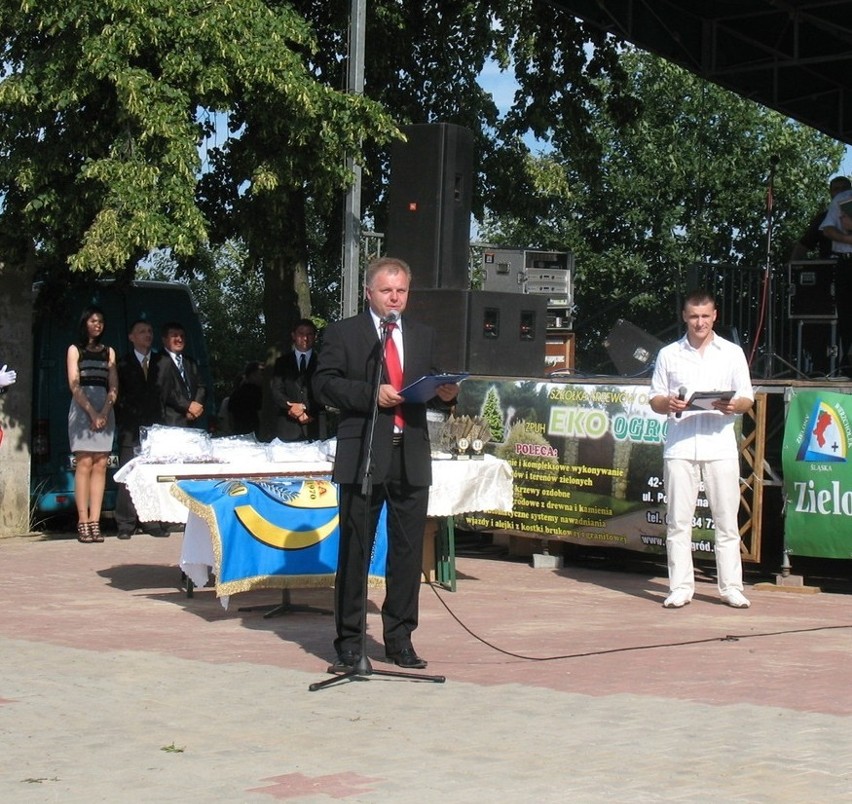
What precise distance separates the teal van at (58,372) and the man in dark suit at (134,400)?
0.83m

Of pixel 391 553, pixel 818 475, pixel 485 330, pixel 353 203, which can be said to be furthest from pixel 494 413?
pixel 391 553

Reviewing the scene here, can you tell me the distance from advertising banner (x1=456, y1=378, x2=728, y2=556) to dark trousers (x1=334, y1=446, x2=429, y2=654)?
4.83 metres

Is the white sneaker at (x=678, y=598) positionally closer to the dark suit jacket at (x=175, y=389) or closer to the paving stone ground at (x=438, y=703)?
the paving stone ground at (x=438, y=703)

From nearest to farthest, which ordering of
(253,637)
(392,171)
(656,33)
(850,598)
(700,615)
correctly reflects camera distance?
(253,637), (700,615), (850,598), (392,171), (656,33)

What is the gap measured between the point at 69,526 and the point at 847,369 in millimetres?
8537

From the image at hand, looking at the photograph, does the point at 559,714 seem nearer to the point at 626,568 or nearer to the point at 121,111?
the point at 626,568

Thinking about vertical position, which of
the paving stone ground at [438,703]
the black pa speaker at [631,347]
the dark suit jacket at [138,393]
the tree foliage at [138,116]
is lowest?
the paving stone ground at [438,703]

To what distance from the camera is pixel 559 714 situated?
22.4 feet

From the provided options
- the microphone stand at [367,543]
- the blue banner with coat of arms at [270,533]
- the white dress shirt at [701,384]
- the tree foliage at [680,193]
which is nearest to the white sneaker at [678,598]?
the white dress shirt at [701,384]

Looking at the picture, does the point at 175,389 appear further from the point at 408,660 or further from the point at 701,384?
the point at 408,660

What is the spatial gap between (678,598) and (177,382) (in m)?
5.79

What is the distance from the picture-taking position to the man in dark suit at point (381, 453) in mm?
7754

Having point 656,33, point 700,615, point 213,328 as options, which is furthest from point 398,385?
point 213,328

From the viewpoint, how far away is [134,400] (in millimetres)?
14812
